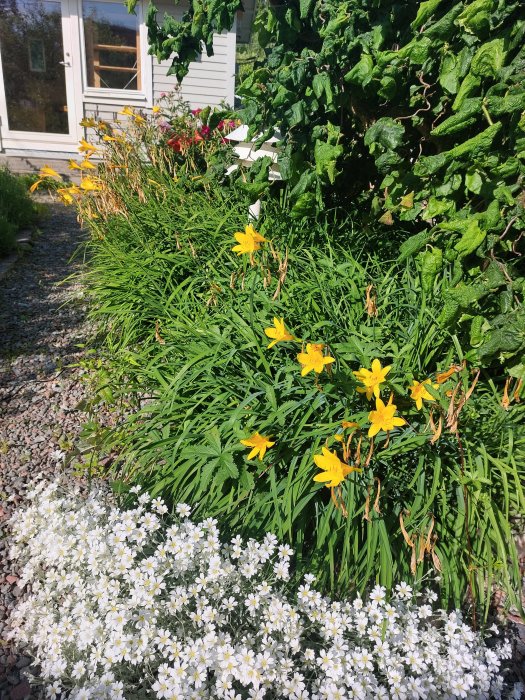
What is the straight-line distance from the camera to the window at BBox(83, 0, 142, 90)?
829cm

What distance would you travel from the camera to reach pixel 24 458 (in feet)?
8.30

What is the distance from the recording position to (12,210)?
6031 millimetres

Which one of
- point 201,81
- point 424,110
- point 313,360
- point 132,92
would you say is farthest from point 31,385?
point 201,81

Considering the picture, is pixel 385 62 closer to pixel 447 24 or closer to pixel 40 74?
pixel 447 24

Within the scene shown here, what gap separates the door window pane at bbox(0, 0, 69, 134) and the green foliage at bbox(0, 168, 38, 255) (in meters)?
2.91

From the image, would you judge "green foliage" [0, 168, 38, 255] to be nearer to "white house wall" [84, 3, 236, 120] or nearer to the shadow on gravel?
the shadow on gravel

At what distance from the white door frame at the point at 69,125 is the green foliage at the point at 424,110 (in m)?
6.66

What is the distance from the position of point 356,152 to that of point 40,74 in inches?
304

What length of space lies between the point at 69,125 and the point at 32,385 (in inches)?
277

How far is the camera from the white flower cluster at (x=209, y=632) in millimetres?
1356

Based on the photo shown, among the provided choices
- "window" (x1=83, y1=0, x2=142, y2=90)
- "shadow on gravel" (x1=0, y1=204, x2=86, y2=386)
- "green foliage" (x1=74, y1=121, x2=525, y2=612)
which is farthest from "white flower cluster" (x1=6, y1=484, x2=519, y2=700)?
"window" (x1=83, y1=0, x2=142, y2=90)

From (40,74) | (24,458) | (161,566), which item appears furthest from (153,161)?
(40,74)

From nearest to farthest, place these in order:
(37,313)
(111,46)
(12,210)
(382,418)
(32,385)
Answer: (382,418), (32,385), (37,313), (12,210), (111,46)

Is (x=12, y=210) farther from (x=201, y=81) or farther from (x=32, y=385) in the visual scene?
(x=201, y=81)
